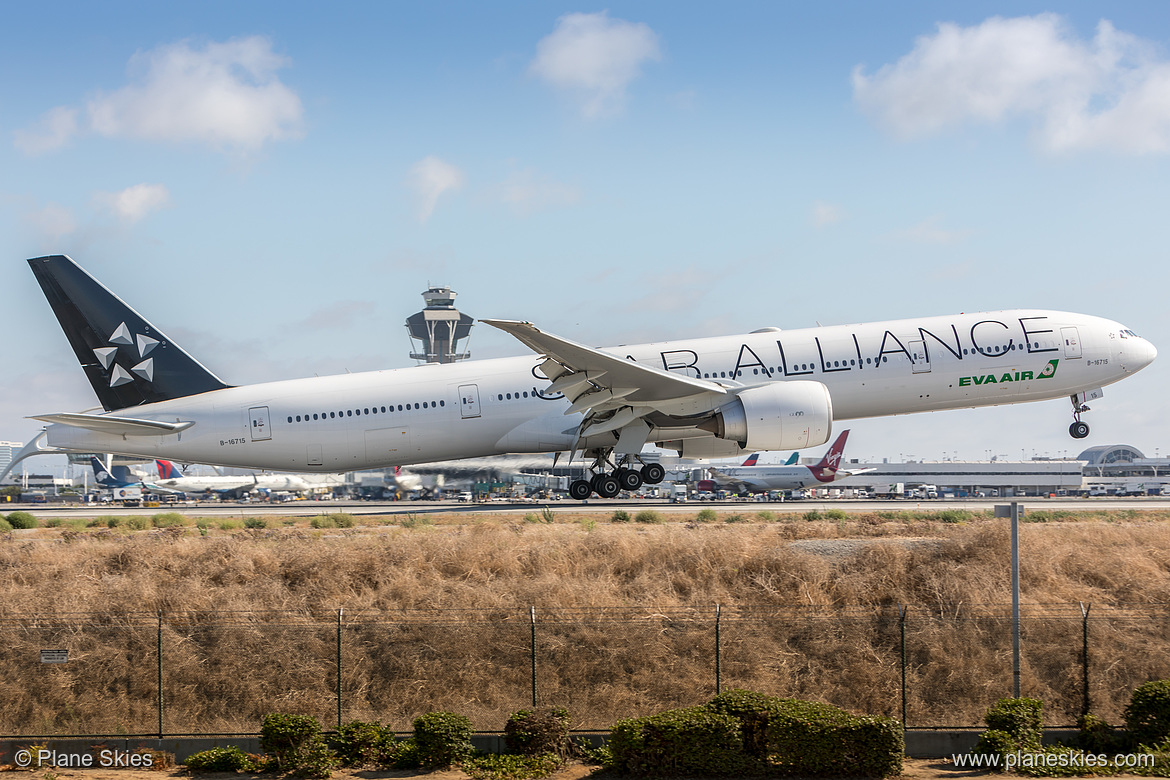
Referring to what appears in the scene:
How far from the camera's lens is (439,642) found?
19.2 m

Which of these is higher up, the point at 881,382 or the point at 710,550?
the point at 881,382

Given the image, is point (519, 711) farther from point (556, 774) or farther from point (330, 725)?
point (330, 725)

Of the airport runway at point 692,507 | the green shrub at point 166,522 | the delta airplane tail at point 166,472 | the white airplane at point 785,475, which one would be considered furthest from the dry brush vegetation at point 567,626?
the delta airplane tail at point 166,472

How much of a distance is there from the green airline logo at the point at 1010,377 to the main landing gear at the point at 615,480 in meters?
10.7

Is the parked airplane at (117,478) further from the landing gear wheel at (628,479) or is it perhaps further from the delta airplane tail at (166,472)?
the landing gear wheel at (628,479)

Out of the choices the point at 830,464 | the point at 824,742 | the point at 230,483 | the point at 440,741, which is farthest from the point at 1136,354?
the point at 230,483

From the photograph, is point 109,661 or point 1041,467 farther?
point 1041,467

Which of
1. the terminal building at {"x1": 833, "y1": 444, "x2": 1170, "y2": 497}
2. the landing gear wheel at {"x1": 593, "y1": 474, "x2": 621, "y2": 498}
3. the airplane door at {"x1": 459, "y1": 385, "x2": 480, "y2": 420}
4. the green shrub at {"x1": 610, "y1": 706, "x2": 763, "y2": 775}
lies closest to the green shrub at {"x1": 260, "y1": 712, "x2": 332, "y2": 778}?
the green shrub at {"x1": 610, "y1": 706, "x2": 763, "y2": 775}

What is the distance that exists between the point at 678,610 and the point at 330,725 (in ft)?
26.0

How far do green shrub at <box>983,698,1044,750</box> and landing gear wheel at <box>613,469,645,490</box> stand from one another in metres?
16.0

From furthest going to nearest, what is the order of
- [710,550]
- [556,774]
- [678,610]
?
[710,550] < [678,610] < [556,774]

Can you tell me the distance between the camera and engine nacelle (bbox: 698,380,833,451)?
90.8 feet

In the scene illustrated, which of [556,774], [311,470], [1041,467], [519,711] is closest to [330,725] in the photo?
[519,711]

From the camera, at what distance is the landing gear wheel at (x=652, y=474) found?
30.4 metres
